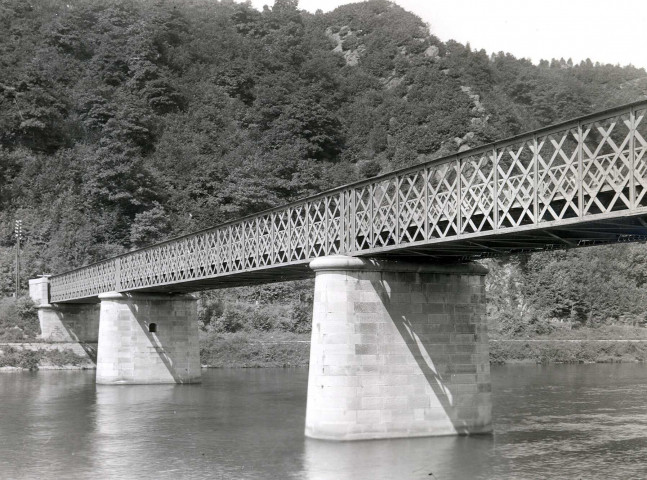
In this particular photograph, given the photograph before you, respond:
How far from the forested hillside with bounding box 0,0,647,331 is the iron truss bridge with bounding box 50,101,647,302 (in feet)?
145

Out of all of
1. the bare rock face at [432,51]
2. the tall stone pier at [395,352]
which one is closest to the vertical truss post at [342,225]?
the tall stone pier at [395,352]

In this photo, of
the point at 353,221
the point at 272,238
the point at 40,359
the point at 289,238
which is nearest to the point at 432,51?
the point at 40,359

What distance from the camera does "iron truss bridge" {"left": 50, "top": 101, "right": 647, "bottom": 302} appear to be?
22.2 meters

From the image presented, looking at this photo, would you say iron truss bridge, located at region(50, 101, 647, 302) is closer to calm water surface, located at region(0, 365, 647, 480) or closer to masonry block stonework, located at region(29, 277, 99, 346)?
calm water surface, located at region(0, 365, 647, 480)

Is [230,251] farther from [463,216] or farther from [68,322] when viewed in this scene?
[68,322]

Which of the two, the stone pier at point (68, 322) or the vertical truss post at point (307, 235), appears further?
the stone pier at point (68, 322)

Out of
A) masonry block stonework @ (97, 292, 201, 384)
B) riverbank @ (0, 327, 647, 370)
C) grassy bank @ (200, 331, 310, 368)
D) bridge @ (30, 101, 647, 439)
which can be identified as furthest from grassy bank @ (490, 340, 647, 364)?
bridge @ (30, 101, 647, 439)

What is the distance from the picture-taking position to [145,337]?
192 feet

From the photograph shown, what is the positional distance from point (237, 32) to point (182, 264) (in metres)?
108

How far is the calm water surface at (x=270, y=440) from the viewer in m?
27.3

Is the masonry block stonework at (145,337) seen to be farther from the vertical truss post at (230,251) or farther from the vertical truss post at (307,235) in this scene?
the vertical truss post at (307,235)

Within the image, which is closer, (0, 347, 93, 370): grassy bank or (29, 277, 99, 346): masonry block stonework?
(0, 347, 93, 370): grassy bank

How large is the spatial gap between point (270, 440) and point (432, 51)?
125 metres

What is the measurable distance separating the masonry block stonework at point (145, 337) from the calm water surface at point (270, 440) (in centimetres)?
154
